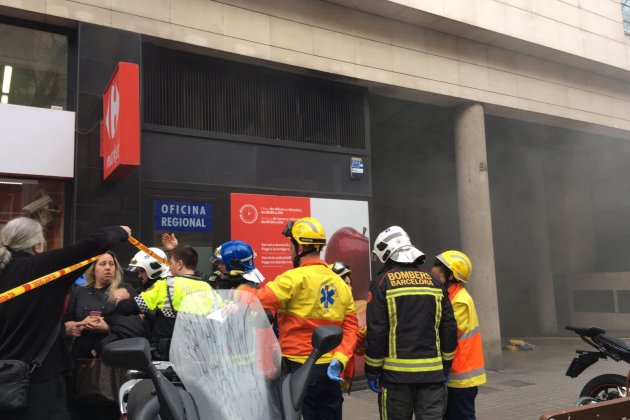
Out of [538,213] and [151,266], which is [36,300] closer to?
[151,266]

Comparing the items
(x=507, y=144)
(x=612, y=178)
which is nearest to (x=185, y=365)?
(x=507, y=144)

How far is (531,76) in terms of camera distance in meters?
9.48

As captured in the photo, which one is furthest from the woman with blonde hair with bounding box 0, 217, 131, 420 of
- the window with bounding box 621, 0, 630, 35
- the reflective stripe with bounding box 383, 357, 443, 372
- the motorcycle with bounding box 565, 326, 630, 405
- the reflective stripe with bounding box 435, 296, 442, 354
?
the window with bounding box 621, 0, 630, 35

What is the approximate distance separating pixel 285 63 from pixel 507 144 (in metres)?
7.07

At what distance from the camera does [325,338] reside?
2129mm

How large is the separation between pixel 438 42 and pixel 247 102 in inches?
135

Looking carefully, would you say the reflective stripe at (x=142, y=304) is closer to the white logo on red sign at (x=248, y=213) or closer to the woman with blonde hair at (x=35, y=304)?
the woman with blonde hair at (x=35, y=304)

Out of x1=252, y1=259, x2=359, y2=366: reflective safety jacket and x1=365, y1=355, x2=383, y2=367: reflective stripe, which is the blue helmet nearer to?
x1=252, y1=259, x2=359, y2=366: reflective safety jacket

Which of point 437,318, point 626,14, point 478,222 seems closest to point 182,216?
point 437,318

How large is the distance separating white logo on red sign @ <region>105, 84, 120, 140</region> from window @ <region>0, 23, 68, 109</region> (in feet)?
A: 2.78

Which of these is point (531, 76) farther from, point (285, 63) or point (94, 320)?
point (94, 320)

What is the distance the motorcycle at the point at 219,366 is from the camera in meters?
1.81

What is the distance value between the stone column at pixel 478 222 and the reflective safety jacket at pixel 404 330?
219 inches

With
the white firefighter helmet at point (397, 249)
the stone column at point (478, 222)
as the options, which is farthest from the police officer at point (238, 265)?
the stone column at point (478, 222)
